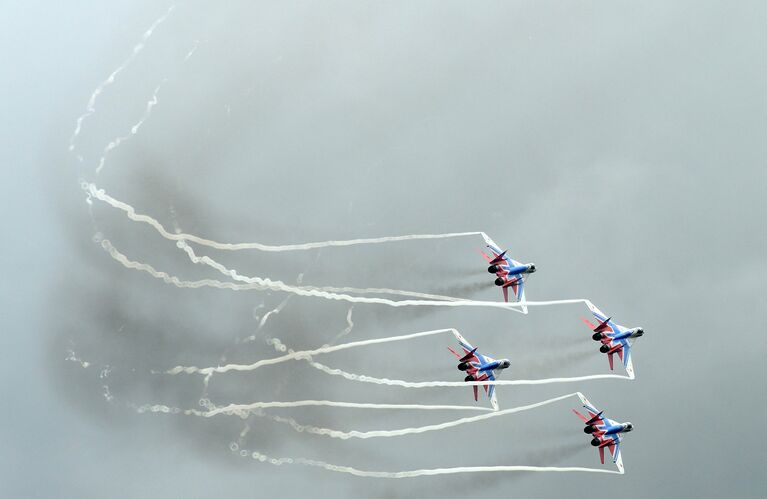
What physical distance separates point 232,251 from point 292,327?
6.49 m

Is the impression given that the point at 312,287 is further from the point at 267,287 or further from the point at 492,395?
the point at 492,395

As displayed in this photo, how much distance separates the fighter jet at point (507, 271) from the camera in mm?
86812

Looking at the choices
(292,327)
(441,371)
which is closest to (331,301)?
(292,327)

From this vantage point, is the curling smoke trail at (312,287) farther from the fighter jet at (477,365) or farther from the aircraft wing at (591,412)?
the aircraft wing at (591,412)

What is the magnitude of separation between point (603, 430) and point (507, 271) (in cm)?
1377

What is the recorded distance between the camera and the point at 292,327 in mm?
84500

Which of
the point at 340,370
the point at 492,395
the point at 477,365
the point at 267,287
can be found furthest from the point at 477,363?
the point at 267,287

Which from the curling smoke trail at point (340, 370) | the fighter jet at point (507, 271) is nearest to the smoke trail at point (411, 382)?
the curling smoke trail at point (340, 370)

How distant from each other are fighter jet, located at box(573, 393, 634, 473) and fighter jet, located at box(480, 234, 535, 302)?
9.66 meters

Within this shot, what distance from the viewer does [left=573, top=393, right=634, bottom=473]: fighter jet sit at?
89375 mm

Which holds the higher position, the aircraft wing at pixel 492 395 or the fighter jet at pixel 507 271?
the fighter jet at pixel 507 271

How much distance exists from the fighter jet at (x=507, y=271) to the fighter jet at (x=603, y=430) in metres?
9.66

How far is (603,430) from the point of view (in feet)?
295

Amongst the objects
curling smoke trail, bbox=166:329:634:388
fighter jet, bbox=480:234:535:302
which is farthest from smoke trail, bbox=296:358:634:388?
fighter jet, bbox=480:234:535:302
